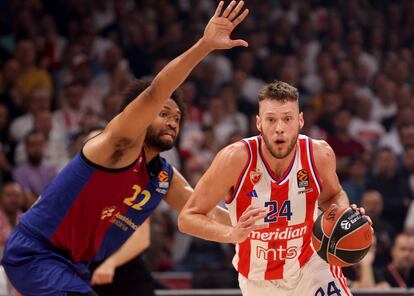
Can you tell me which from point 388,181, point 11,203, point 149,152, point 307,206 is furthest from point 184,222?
point 388,181

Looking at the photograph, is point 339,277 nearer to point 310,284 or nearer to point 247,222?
point 310,284

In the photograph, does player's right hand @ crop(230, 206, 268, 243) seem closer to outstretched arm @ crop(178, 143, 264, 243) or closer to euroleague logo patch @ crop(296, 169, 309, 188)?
outstretched arm @ crop(178, 143, 264, 243)

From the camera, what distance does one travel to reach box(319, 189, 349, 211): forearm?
486cm

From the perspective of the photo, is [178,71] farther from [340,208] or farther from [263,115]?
[340,208]

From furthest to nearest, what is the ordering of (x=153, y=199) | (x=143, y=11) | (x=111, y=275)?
(x=143, y=11), (x=111, y=275), (x=153, y=199)

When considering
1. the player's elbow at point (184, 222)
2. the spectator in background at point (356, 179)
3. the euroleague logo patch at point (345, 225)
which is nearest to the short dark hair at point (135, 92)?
the player's elbow at point (184, 222)

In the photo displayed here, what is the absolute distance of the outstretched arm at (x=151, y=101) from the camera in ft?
13.5

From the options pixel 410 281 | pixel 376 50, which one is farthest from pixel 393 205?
pixel 376 50

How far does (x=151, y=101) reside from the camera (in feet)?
13.8

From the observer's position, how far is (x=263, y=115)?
15.6 ft

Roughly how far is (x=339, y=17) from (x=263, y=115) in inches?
340

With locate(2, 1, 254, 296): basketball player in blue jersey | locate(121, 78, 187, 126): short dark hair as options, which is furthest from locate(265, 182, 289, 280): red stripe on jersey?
locate(121, 78, 187, 126): short dark hair

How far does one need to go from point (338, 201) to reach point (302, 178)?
0.25 m

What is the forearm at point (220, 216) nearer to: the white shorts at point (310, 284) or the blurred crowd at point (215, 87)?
the white shorts at point (310, 284)
